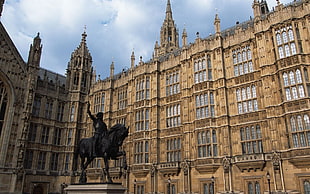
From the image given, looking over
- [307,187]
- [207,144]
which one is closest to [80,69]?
[207,144]

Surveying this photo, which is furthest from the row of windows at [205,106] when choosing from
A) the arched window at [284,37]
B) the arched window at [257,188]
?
the arched window at [284,37]

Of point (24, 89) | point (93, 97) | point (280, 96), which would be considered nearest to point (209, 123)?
point (280, 96)

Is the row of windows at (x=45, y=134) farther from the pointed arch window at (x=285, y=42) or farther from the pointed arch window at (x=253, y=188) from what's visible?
the pointed arch window at (x=285, y=42)

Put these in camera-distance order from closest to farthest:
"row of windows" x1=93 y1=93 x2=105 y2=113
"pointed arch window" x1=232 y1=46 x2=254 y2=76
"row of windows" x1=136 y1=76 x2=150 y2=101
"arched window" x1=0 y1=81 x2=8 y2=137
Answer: "pointed arch window" x1=232 y1=46 x2=254 y2=76, "arched window" x1=0 y1=81 x2=8 y2=137, "row of windows" x1=136 y1=76 x2=150 y2=101, "row of windows" x1=93 y1=93 x2=105 y2=113

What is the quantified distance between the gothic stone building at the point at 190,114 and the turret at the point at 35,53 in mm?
161

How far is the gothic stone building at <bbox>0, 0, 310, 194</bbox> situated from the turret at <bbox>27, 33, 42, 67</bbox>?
0.16 m

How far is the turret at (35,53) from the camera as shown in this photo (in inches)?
1569

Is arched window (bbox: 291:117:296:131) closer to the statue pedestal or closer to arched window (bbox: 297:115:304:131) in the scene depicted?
arched window (bbox: 297:115:304:131)

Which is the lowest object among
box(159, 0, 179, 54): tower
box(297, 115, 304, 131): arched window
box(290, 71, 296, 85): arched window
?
box(297, 115, 304, 131): arched window

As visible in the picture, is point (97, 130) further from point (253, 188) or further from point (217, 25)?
point (217, 25)

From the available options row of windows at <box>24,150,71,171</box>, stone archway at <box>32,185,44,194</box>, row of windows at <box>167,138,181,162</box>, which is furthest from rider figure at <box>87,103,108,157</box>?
stone archway at <box>32,185,44,194</box>

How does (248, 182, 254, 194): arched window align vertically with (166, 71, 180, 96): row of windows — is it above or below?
below

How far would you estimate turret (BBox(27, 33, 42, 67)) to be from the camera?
39.9 meters

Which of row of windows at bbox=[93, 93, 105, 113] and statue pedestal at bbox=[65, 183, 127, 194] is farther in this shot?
row of windows at bbox=[93, 93, 105, 113]
